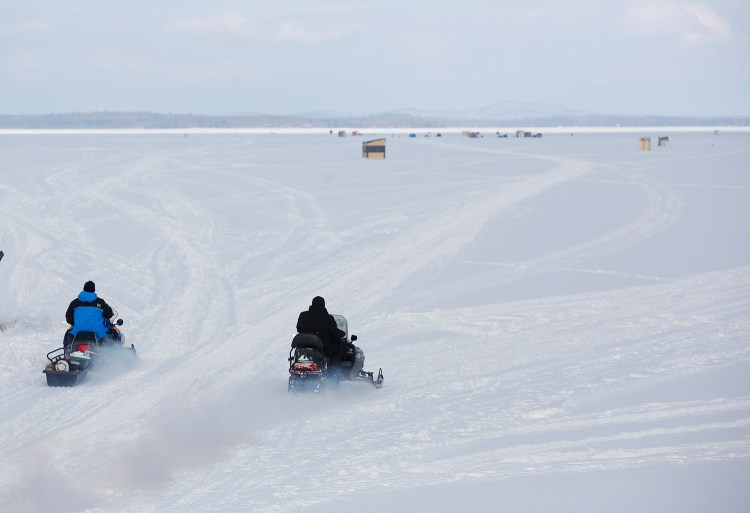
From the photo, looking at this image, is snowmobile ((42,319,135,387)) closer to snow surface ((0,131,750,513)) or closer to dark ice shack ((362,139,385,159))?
snow surface ((0,131,750,513))

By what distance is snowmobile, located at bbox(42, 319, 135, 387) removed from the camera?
11078mm

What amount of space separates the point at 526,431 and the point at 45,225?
20529 millimetres

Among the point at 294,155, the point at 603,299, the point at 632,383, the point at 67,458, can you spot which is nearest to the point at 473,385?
the point at 632,383

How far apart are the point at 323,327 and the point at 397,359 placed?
2.09 meters

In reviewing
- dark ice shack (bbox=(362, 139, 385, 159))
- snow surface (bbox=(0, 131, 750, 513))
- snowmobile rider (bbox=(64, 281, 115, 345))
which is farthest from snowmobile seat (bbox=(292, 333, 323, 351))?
dark ice shack (bbox=(362, 139, 385, 159))

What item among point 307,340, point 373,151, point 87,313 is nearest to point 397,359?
point 307,340

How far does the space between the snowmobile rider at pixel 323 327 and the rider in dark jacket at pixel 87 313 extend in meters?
2.71

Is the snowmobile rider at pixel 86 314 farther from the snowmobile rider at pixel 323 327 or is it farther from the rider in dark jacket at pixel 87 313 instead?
the snowmobile rider at pixel 323 327

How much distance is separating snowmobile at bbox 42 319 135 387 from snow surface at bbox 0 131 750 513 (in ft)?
0.72

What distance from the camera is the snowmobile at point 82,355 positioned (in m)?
11.1

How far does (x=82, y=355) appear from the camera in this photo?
37.2ft

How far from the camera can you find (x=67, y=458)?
8.51m

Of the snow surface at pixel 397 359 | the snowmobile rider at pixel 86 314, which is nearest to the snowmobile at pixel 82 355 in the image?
the snowmobile rider at pixel 86 314

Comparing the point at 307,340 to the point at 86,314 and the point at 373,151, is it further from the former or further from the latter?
the point at 373,151
